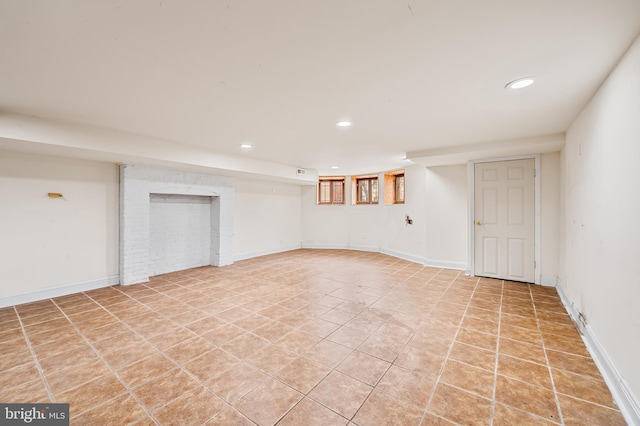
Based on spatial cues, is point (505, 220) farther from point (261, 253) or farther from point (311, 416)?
point (261, 253)

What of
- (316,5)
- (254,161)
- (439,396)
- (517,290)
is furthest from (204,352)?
(517,290)

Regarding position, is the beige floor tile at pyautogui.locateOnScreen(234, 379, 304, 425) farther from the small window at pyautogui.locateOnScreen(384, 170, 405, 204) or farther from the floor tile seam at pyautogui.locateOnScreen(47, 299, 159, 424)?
the small window at pyautogui.locateOnScreen(384, 170, 405, 204)

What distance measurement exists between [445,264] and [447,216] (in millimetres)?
1017

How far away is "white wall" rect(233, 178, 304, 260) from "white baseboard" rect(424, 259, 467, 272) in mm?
4055

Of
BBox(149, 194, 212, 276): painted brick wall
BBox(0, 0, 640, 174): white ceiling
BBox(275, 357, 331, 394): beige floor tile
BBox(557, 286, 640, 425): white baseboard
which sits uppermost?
BBox(0, 0, 640, 174): white ceiling

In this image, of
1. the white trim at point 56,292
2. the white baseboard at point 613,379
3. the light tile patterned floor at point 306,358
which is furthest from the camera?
the white trim at point 56,292

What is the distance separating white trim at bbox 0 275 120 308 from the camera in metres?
3.56

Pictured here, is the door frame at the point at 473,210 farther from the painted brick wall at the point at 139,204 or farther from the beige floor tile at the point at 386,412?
the painted brick wall at the point at 139,204

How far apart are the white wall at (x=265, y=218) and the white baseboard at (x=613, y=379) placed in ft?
20.2

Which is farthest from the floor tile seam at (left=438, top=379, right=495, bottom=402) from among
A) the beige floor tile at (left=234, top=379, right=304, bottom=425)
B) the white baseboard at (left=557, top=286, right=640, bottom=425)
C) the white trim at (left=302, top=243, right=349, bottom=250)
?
the white trim at (left=302, top=243, right=349, bottom=250)

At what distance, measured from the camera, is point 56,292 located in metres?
3.91

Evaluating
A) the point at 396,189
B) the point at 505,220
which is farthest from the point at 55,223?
the point at 505,220

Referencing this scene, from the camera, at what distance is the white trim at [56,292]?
3558 millimetres

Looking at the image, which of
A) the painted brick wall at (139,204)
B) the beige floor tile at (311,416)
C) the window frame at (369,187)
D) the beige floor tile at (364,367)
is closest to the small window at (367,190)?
the window frame at (369,187)
